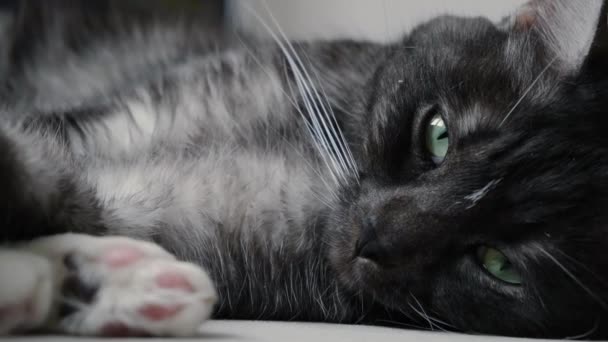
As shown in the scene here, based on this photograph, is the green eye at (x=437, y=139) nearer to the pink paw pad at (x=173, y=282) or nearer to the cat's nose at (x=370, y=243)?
the cat's nose at (x=370, y=243)

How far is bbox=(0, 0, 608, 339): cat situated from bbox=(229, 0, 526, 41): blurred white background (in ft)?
1.97

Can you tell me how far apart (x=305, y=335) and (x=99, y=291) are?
247 millimetres

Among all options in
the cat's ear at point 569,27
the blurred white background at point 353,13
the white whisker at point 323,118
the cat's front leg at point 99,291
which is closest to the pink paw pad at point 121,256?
the cat's front leg at point 99,291

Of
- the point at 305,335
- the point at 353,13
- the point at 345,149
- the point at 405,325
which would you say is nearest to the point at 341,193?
the point at 345,149

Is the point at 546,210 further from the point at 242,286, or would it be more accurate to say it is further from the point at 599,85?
the point at 242,286

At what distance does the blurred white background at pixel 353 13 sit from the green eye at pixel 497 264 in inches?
39.0

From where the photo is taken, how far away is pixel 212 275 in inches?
44.4

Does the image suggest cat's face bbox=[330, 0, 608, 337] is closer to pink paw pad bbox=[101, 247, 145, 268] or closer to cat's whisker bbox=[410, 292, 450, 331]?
cat's whisker bbox=[410, 292, 450, 331]

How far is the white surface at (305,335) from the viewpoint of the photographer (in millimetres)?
785

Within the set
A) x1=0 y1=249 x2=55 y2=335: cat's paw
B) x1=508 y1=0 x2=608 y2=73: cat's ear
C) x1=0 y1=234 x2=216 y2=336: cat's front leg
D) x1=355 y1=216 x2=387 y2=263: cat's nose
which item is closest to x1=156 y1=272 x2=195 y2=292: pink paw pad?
x1=0 y1=234 x2=216 y2=336: cat's front leg

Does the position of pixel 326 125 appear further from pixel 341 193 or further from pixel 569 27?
pixel 569 27

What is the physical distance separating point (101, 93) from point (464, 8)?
1033 mm

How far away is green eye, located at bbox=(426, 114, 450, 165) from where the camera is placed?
1.07m

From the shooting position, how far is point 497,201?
97cm
